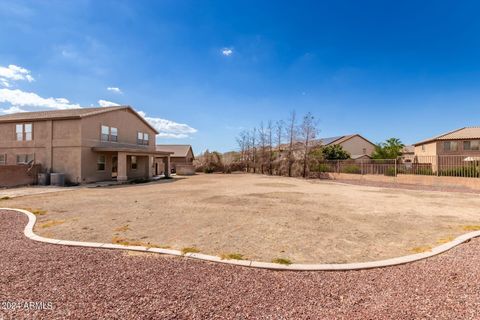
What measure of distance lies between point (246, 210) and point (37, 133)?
19008mm

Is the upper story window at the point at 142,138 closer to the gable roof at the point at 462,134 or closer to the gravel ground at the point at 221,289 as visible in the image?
the gravel ground at the point at 221,289

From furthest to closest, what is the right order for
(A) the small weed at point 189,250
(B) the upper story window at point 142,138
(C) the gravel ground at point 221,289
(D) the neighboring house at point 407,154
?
(D) the neighboring house at point 407,154
(B) the upper story window at point 142,138
(A) the small weed at point 189,250
(C) the gravel ground at point 221,289

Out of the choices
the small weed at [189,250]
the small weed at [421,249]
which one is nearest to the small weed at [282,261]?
the small weed at [189,250]

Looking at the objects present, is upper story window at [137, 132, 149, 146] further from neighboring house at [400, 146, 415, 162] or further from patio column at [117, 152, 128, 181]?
neighboring house at [400, 146, 415, 162]

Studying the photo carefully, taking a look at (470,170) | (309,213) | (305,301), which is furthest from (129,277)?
(470,170)

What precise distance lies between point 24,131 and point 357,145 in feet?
144

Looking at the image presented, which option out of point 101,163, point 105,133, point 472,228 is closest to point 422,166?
point 472,228

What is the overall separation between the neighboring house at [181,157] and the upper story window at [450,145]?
1301 inches

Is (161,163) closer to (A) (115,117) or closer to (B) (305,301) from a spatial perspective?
(A) (115,117)

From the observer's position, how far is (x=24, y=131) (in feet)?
58.8

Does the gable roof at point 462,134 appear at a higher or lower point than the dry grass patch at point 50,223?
higher

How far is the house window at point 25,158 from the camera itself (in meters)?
17.5

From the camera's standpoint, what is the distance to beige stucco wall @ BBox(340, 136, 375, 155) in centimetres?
3822

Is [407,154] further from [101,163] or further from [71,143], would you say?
[71,143]
